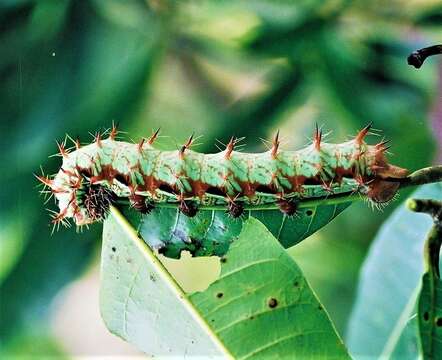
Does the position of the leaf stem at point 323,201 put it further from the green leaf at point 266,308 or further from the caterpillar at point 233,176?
the green leaf at point 266,308

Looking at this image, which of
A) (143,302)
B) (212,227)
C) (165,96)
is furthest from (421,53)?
(165,96)

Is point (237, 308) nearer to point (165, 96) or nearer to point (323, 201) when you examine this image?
point (323, 201)

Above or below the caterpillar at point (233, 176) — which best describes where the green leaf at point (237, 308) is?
below

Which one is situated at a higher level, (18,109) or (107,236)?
(18,109)

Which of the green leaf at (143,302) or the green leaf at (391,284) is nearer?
the green leaf at (143,302)

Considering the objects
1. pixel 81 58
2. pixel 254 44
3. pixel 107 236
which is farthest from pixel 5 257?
pixel 254 44

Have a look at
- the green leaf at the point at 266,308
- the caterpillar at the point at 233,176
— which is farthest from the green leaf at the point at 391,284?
the green leaf at the point at 266,308

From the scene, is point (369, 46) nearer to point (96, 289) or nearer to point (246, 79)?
point (246, 79)
